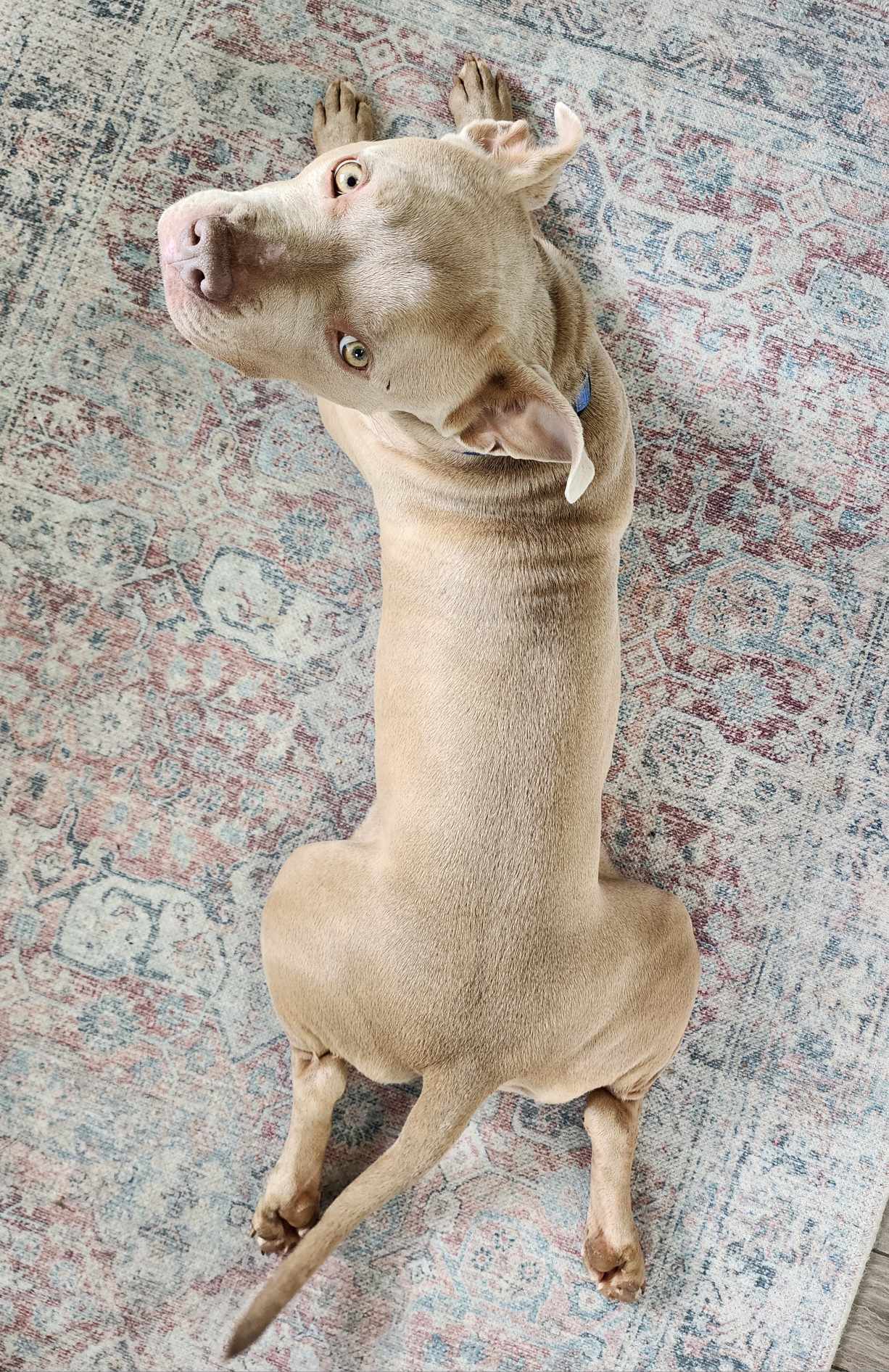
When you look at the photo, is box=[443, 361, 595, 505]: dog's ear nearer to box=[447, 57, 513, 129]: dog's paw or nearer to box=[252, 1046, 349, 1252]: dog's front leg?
box=[447, 57, 513, 129]: dog's paw

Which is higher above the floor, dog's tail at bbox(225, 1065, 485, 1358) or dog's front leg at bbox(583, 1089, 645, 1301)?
dog's tail at bbox(225, 1065, 485, 1358)

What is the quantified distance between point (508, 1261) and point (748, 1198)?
0.67 metres

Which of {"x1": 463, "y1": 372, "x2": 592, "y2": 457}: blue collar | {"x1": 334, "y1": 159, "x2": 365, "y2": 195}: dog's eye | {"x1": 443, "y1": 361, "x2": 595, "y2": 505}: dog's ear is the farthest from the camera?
{"x1": 463, "y1": 372, "x2": 592, "y2": 457}: blue collar

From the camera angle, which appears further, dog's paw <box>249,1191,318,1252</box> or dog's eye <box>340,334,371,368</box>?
dog's paw <box>249,1191,318,1252</box>

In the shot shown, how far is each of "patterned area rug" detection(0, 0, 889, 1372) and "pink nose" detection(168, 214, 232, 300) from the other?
1033 millimetres

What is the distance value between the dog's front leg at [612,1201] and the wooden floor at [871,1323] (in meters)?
0.61

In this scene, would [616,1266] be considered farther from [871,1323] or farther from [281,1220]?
[281,1220]

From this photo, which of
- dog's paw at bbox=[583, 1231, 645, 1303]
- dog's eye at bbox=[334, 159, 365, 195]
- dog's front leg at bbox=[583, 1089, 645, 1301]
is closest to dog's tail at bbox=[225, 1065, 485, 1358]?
dog's front leg at bbox=[583, 1089, 645, 1301]

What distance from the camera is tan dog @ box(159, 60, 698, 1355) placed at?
1.74 meters

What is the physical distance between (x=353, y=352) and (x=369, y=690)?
3.89 feet

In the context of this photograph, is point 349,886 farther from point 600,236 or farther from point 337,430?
point 600,236

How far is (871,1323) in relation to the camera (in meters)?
2.83

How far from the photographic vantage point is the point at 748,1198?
9.28 feet

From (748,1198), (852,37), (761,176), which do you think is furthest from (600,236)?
(748,1198)
